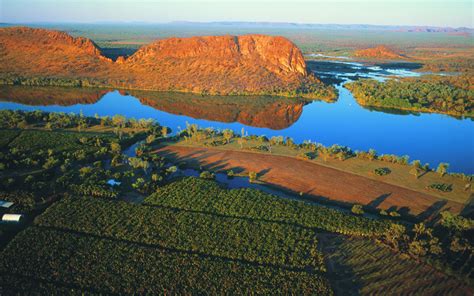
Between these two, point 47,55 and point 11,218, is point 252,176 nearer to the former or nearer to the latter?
point 11,218

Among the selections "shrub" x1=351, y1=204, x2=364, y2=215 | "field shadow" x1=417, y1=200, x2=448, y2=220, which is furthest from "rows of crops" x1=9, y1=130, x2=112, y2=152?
"field shadow" x1=417, y1=200, x2=448, y2=220

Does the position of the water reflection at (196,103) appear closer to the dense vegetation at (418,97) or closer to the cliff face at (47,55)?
the cliff face at (47,55)

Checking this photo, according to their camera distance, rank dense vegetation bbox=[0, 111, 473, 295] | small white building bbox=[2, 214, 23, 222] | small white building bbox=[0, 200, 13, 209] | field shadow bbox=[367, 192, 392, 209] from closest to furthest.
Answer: dense vegetation bbox=[0, 111, 473, 295] → small white building bbox=[2, 214, 23, 222] → small white building bbox=[0, 200, 13, 209] → field shadow bbox=[367, 192, 392, 209]

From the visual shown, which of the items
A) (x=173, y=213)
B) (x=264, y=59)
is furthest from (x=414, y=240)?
(x=264, y=59)

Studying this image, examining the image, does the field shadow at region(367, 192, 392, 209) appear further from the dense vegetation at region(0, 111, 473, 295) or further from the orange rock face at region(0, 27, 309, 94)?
the orange rock face at region(0, 27, 309, 94)

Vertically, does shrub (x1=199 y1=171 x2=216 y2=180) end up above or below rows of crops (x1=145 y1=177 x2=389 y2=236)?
above

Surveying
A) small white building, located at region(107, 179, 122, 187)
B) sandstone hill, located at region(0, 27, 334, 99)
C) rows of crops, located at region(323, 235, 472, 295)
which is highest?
sandstone hill, located at region(0, 27, 334, 99)

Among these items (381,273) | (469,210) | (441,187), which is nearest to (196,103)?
(441,187)

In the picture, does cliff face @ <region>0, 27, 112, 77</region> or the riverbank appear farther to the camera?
cliff face @ <region>0, 27, 112, 77</region>
